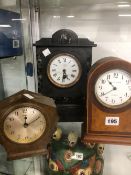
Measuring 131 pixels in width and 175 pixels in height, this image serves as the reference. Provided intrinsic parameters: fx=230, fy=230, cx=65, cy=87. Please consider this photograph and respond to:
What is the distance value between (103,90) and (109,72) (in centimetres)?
7

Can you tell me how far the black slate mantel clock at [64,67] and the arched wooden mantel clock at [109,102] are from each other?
97mm

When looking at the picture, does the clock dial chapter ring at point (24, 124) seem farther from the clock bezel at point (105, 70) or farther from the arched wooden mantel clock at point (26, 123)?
the clock bezel at point (105, 70)

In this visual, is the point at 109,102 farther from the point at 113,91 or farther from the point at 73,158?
the point at 73,158

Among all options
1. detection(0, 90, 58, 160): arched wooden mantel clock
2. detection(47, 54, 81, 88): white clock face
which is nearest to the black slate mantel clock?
detection(47, 54, 81, 88): white clock face

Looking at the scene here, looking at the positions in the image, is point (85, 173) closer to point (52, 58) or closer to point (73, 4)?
point (52, 58)

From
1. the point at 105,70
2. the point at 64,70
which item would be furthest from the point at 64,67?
the point at 105,70

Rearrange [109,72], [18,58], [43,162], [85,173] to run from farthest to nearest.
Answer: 1. [43,162]
2. [18,58]
3. [85,173]
4. [109,72]

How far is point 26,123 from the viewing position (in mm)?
866

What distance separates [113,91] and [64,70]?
0.23 m

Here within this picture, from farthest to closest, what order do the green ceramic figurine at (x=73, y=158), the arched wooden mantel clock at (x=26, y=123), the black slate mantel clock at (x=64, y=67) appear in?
the green ceramic figurine at (x=73, y=158)
the black slate mantel clock at (x=64, y=67)
the arched wooden mantel clock at (x=26, y=123)

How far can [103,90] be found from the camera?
2.93 ft

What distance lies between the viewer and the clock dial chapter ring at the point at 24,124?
847 millimetres

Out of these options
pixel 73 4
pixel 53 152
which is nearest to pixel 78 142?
pixel 53 152

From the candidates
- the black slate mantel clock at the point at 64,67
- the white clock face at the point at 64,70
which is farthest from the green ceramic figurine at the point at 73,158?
the white clock face at the point at 64,70
